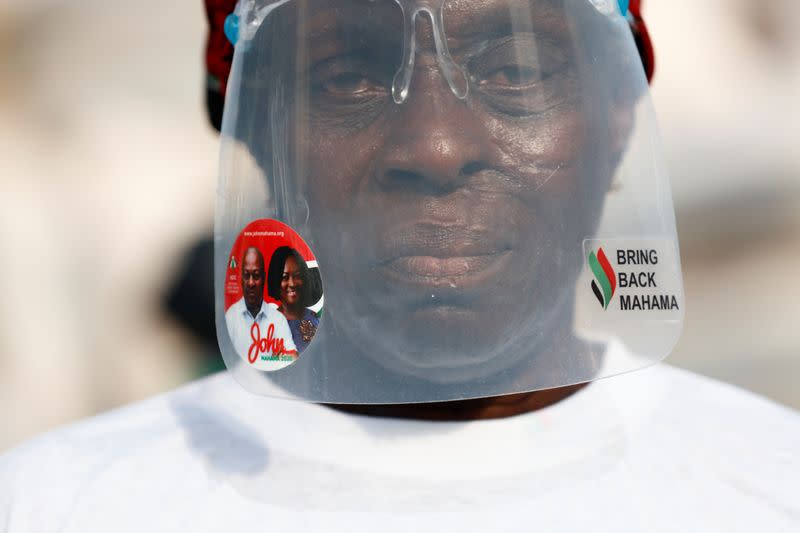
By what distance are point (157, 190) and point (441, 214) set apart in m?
2.26

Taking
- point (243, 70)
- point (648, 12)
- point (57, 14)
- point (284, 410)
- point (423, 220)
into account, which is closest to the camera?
point (423, 220)

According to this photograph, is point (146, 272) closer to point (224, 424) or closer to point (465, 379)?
point (224, 424)

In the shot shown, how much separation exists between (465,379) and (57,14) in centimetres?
272

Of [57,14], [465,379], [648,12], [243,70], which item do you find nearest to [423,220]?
[465,379]

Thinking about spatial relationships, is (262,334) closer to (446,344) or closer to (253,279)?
(253,279)

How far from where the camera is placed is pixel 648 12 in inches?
120

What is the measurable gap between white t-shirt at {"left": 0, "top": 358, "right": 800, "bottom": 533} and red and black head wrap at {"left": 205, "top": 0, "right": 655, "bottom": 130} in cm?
59

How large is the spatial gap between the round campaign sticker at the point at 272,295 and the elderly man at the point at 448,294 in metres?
0.02

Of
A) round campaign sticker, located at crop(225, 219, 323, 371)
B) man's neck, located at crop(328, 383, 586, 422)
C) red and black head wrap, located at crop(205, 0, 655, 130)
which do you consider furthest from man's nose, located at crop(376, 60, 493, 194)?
red and black head wrap, located at crop(205, 0, 655, 130)

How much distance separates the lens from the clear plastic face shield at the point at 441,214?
1.17m

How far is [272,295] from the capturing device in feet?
4.02

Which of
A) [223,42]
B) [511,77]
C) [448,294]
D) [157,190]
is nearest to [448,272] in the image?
[448,294]

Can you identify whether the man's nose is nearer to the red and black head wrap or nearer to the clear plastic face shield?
the clear plastic face shield

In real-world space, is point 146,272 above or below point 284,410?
below
